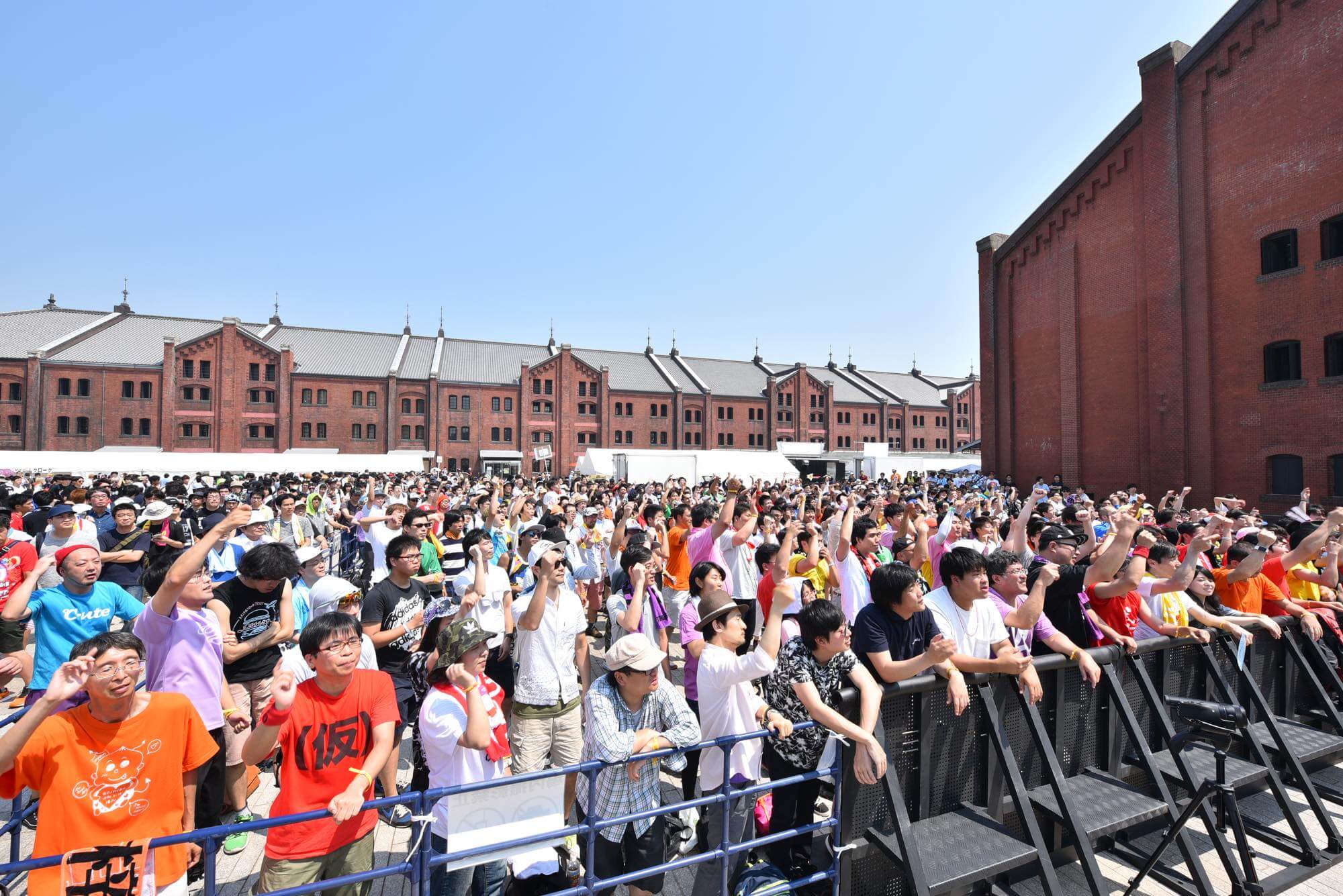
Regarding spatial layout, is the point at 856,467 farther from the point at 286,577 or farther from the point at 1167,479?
the point at 286,577

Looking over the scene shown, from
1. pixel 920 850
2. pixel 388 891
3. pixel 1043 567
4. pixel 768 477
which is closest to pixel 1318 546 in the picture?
pixel 1043 567

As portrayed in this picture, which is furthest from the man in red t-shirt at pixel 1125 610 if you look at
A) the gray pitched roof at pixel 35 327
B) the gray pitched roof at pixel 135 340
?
the gray pitched roof at pixel 35 327

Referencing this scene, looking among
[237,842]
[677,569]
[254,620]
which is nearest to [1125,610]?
[677,569]

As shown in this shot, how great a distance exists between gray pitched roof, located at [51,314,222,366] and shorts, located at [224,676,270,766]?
183 ft

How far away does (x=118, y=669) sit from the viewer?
2.92m

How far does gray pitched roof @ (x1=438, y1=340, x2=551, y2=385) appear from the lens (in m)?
56.7

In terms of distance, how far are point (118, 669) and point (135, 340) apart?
2420 inches

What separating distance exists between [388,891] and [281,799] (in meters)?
1.66

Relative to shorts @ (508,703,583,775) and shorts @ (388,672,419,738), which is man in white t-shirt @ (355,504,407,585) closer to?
shorts @ (388,672,419,738)

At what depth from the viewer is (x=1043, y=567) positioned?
457 cm

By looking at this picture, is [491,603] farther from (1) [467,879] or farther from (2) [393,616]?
(1) [467,879]

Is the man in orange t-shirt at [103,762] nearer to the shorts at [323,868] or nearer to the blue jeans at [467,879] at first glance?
the shorts at [323,868]

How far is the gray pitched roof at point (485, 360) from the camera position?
56.7 meters

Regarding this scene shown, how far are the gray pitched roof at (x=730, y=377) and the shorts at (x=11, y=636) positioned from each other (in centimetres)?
5797
